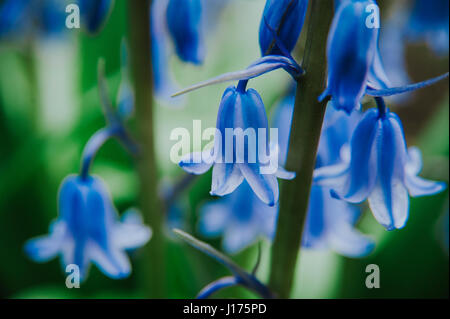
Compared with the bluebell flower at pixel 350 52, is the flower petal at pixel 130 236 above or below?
below

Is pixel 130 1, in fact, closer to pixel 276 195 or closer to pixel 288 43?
pixel 288 43

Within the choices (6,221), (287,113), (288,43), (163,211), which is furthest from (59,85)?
(288,43)

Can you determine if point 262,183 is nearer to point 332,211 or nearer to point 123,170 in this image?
point 332,211

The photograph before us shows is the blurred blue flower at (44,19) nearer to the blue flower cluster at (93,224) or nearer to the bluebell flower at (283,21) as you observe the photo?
the blue flower cluster at (93,224)

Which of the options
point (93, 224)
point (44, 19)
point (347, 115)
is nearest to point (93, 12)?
point (93, 224)

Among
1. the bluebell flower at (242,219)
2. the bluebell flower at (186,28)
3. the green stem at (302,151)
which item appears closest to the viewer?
the green stem at (302,151)

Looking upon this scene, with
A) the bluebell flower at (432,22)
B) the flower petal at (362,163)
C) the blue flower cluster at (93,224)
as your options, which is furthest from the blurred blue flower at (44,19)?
the flower petal at (362,163)
